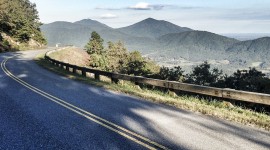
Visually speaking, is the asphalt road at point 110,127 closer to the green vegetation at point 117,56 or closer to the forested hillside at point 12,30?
the forested hillside at point 12,30

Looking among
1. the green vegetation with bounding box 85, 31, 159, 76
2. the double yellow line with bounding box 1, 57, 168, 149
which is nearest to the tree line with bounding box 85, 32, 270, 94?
the green vegetation with bounding box 85, 31, 159, 76

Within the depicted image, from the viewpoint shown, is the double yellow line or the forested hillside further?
the forested hillside

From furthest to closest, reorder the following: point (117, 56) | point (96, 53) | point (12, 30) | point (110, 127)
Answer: point (117, 56) < point (96, 53) < point (12, 30) < point (110, 127)

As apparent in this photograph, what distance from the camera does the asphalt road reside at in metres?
7.51

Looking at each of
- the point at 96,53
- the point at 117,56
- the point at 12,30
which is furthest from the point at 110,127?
the point at 117,56

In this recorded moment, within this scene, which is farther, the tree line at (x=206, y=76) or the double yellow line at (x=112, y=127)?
the tree line at (x=206, y=76)

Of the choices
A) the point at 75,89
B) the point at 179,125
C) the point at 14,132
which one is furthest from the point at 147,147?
the point at 75,89

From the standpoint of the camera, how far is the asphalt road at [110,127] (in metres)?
7.51

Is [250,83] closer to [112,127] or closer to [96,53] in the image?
[112,127]

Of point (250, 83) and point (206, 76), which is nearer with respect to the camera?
point (250, 83)

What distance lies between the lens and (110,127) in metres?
8.82

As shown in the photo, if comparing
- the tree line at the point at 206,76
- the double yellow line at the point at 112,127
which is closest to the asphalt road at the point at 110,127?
the double yellow line at the point at 112,127

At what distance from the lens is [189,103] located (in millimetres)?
12445

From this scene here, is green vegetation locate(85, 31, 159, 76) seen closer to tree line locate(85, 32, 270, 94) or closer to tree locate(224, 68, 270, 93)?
tree line locate(85, 32, 270, 94)
